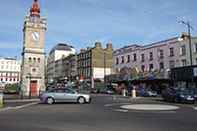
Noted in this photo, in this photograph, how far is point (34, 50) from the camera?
63875mm

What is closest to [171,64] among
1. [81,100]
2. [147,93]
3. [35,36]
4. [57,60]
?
[147,93]

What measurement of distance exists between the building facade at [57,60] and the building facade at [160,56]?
63862mm

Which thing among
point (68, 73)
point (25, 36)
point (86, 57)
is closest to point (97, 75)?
point (86, 57)

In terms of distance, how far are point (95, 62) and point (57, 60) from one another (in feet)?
145

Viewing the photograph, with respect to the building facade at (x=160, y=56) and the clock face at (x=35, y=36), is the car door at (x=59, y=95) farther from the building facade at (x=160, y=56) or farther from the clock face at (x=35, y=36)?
the clock face at (x=35, y=36)

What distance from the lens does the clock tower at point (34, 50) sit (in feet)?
206

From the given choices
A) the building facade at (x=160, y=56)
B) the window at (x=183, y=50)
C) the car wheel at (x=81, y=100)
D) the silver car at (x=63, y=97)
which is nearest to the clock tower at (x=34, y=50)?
the building facade at (x=160, y=56)

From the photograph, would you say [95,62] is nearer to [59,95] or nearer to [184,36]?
[184,36]

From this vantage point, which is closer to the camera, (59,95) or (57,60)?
(59,95)

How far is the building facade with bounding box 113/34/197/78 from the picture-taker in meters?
49.6

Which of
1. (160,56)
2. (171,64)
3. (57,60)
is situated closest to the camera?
(171,64)

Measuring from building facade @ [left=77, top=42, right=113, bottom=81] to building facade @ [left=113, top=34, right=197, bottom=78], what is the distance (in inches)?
979

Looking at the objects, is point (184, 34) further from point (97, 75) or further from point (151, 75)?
point (97, 75)

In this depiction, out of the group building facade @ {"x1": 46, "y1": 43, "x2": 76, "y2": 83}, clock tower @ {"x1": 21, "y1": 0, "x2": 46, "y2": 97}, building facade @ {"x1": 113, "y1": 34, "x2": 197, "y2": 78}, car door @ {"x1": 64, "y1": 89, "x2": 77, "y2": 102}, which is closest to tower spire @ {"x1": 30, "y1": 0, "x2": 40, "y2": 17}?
clock tower @ {"x1": 21, "y1": 0, "x2": 46, "y2": 97}
